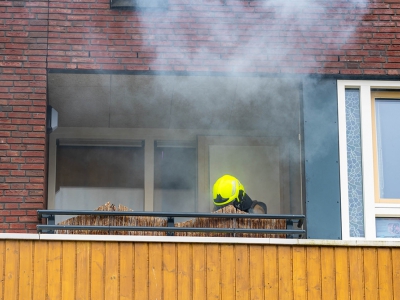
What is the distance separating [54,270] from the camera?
24.2 ft

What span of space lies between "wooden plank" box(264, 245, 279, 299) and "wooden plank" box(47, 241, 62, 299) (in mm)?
1853

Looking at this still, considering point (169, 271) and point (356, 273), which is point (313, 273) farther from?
point (169, 271)

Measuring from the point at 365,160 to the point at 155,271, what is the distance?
2.57 meters

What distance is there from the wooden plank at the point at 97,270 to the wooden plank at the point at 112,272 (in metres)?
0.03

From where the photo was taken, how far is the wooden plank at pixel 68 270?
289 inches

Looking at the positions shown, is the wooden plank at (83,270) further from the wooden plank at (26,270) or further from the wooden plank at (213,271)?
the wooden plank at (213,271)

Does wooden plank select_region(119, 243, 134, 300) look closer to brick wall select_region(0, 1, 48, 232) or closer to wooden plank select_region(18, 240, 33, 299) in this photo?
wooden plank select_region(18, 240, 33, 299)

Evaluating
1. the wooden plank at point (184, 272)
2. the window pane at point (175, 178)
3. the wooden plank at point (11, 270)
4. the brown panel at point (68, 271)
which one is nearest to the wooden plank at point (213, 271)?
the wooden plank at point (184, 272)

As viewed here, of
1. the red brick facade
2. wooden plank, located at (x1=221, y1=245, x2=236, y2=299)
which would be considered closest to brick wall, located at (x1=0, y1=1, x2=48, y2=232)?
the red brick facade

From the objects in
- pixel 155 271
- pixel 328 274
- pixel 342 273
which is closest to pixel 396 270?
pixel 342 273

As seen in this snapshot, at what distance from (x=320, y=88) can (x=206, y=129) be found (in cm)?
231

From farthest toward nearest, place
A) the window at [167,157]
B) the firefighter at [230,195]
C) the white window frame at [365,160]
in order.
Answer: the window at [167,157]
the firefighter at [230,195]
the white window frame at [365,160]

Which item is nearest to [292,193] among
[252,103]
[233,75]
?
[252,103]

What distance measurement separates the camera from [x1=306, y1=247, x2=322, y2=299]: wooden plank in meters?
7.45
